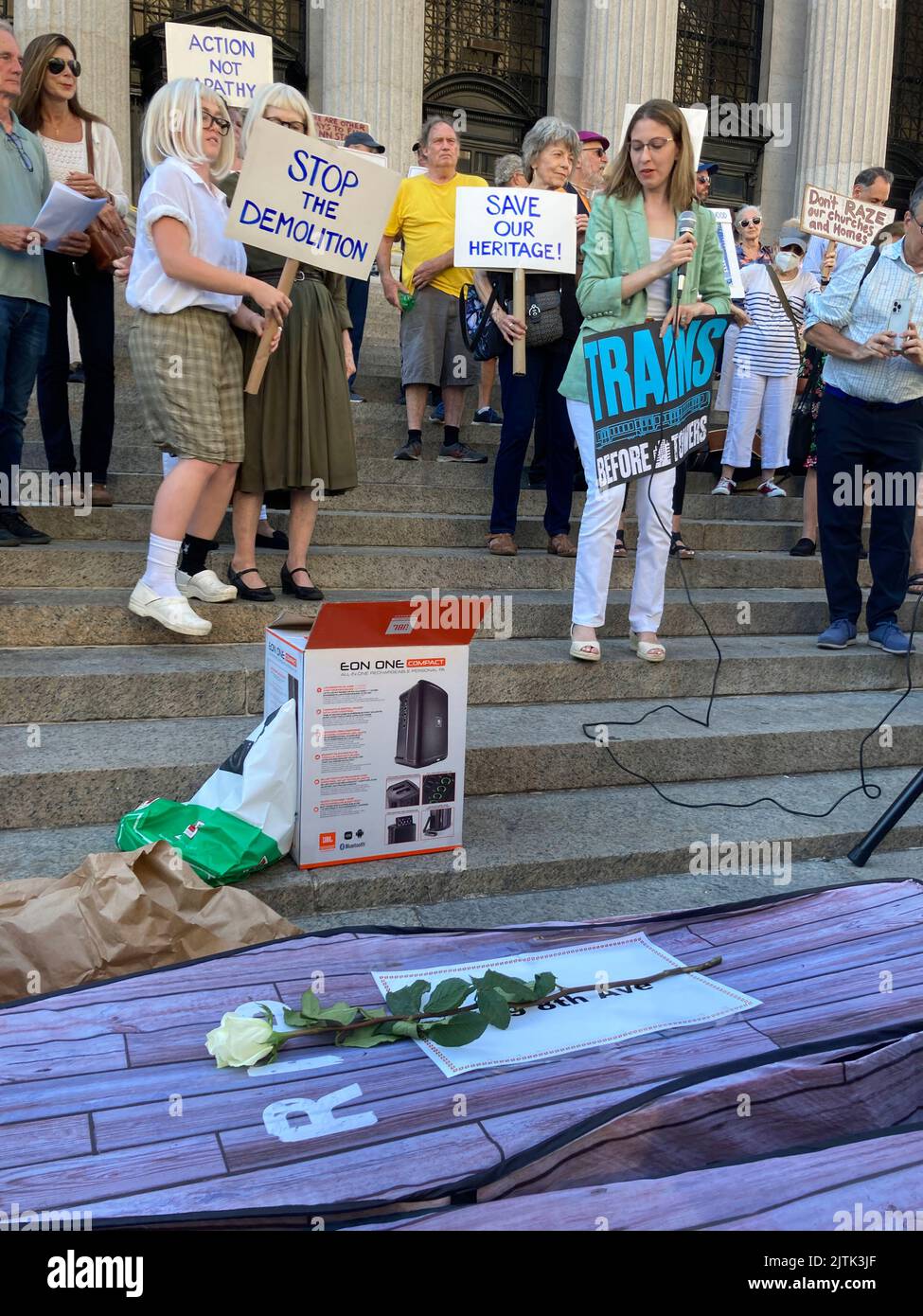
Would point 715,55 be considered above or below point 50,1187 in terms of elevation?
above

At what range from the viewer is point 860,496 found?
18.0 ft

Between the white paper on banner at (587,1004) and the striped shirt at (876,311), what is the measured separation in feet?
11.8

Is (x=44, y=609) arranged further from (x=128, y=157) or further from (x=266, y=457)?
(x=128, y=157)

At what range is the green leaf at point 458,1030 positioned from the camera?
6.95 feet

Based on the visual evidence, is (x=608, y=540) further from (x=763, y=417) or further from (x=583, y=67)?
(x=583, y=67)

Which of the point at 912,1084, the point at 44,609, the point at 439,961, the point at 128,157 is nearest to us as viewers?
the point at 912,1084

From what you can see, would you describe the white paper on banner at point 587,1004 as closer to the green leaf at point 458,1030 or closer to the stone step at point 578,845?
the green leaf at point 458,1030

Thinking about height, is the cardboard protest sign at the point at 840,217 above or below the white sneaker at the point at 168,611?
above

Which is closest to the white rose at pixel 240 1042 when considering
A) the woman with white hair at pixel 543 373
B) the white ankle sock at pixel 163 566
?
the white ankle sock at pixel 163 566

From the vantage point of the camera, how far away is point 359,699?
328 centimetres

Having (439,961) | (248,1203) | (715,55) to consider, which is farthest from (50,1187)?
(715,55)

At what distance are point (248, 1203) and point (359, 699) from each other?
175 centimetres

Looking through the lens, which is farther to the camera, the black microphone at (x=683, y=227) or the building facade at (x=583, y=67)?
the building facade at (x=583, y=67)

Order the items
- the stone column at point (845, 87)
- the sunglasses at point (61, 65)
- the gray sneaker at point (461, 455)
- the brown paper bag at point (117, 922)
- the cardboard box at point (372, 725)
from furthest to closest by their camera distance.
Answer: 1. the stone column at point (845, 87)
2. the gray sneaker at point (461, 455)
3. the sunglasses at point (61, 65)
4. the cardboard box at point (372, 725)
5. the brown paper bag at point (117, 922)
